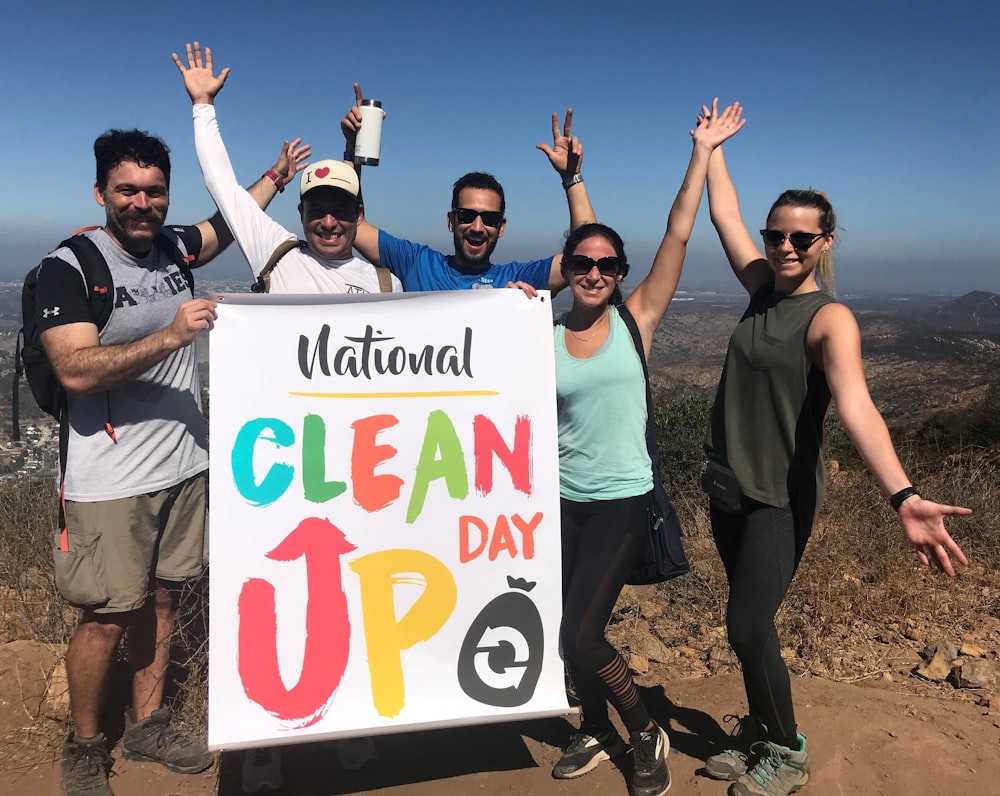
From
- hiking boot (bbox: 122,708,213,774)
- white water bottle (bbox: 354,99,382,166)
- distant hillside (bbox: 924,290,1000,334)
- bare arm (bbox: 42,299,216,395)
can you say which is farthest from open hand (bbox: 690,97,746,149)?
distant hillside (bbox: 924,290,1000,334)

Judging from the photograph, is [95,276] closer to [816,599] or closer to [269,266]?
[269,266]

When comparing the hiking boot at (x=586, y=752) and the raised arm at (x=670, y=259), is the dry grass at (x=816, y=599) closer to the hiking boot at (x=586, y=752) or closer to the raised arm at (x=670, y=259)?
the hiking boot at (x=586, y=752)

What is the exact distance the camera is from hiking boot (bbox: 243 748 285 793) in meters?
2.85

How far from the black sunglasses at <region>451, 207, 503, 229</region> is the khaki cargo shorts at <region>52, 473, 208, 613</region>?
1658mm

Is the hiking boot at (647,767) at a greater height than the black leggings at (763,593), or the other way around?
the black leggings at (763,593)

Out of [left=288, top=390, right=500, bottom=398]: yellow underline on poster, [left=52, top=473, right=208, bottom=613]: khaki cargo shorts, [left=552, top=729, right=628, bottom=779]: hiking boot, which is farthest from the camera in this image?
[left=552, top=729, right=628, bottom=779]: hiking boot

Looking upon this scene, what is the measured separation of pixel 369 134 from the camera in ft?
10.6

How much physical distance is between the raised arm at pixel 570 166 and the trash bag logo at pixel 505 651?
1544 mm

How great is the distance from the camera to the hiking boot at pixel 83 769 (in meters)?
2.78

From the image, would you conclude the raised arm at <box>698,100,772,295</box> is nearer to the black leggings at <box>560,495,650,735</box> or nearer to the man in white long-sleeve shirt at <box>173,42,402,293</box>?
the black leggings at <box>560,495,650,735</box>

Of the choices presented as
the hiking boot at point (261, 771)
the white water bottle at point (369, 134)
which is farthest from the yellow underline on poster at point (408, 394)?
the hiking boot at point (261, 771)

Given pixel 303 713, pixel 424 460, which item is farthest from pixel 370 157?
pixel 303 713

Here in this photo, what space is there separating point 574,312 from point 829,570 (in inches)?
121

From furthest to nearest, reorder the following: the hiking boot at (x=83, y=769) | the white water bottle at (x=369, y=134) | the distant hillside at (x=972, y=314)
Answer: the distant hillside at (x=972, y=314) → the white water bottle at (x=369, y=134) → the hiking boot at (x=83, y=769)
